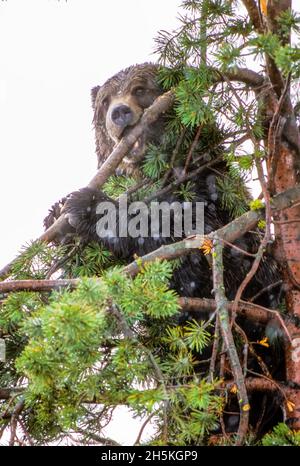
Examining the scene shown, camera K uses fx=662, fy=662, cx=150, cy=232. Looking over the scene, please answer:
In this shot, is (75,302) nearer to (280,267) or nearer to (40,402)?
(40,402)

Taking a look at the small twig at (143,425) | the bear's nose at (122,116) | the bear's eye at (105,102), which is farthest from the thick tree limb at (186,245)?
the bear's eye at (105,102)

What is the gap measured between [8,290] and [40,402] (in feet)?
1.60

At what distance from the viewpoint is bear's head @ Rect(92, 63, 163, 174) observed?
4895 mm

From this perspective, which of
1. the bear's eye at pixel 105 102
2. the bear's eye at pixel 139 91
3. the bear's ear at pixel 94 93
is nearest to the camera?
the bear's eye at pixel 139 91

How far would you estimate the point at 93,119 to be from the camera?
5977mm

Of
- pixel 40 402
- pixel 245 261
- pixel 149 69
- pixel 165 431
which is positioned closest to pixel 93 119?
pixel 149 69

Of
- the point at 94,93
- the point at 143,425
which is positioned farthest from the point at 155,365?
the point at 94,93

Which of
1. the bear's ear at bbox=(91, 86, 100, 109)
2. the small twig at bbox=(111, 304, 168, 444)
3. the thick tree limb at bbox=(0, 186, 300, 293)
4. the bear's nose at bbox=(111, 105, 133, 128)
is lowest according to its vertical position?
the small twig at bbox=(111, 304, 168, 444)

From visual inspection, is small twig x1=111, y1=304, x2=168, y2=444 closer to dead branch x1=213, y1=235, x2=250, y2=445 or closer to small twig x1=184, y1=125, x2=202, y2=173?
dead branch x1=213, y1=235, x2=250, y2=445

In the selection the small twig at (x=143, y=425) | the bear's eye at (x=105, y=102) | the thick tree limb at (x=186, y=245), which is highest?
the bear's eye at (x=105, y=102)

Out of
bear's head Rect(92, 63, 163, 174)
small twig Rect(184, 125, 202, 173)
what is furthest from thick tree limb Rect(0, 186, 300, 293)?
bear's head Rect(92, 63, 163, 174)

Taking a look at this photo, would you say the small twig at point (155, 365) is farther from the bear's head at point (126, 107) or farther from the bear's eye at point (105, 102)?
the bear's eye at point (105, 102)

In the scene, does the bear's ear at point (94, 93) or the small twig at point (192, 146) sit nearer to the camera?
the small twig at point (192, 146)

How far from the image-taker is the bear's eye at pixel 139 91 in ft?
17.7
